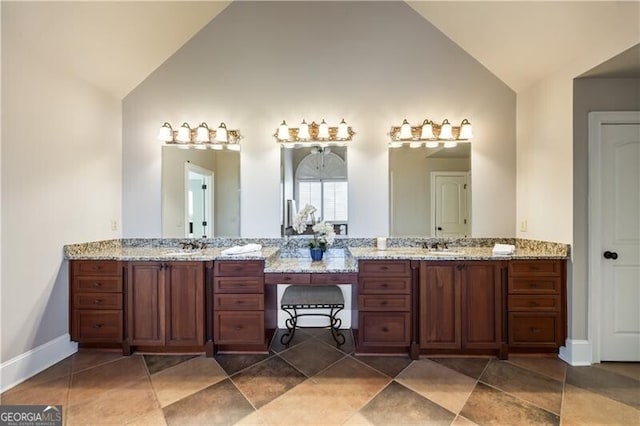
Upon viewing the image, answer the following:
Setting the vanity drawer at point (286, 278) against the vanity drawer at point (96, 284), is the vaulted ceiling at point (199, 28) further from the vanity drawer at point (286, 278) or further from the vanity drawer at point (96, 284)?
the vanity drawer at point (286, 278)

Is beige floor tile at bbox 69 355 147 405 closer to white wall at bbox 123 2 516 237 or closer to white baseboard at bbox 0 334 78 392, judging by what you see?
white baseboard at bbox 0 334 78 392

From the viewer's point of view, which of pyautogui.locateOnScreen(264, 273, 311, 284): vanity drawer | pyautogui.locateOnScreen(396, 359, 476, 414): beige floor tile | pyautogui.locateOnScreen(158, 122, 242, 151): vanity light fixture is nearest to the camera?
pyautogui.locateOnScreen(396, 359, 476, 414): beige floor tile

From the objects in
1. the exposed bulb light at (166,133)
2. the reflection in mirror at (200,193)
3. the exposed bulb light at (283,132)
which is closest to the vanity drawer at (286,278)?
the reflection in mirror at (200,193)

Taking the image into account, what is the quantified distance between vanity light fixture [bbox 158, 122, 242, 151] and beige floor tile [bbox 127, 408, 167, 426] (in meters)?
2.33

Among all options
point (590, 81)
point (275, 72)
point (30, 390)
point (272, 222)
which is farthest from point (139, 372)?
point (590, 81)

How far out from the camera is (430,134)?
9.64ft

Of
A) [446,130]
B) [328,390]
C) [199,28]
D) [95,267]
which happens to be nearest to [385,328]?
[328,390]

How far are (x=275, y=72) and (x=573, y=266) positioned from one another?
10.8 ft

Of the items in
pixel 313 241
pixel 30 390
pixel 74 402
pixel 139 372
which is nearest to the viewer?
pixel 74 402

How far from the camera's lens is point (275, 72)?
3035mm

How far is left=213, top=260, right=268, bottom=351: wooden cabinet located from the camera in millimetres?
2477

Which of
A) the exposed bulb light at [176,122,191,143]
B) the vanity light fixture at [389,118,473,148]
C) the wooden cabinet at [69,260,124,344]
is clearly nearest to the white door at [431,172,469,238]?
the vanity light fixture at [389,118,473,148]

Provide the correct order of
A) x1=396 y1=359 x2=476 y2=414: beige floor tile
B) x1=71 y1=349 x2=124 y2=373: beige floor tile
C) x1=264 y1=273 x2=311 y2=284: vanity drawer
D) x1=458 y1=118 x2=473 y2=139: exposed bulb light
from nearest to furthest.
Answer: x1=396 y1=359 x2=476 y2=414: beige floor tile
x1=71 y1=349 x2=124 y2=373: beige floor tile
x1=264 y1=273 x2=311 y2=284: vanity drawer
x1=458 y1=118 x2=473 y2=139: exposed bulb light

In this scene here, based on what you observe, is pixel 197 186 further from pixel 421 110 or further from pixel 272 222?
pixel 421 110
